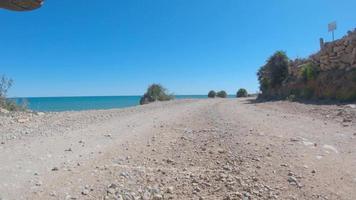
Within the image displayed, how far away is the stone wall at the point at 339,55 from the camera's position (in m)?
14.3

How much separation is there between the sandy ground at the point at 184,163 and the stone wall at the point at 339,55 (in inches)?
335

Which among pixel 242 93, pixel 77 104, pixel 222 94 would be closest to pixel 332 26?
pixel 242 93

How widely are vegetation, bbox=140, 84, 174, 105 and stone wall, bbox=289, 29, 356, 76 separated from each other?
17864 mm

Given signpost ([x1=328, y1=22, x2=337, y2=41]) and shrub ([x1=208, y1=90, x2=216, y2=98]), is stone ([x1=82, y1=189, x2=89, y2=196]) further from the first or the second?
shrub ([x1=208, y1=90, x2=216, y2=98])

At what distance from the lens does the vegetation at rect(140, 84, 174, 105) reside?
31.9 meters

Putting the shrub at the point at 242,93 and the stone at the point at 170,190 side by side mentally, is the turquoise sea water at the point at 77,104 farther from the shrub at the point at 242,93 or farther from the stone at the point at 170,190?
the stone at the point at 170,190

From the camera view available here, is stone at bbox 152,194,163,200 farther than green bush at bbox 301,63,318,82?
No

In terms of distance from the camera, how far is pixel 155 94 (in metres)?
32.3

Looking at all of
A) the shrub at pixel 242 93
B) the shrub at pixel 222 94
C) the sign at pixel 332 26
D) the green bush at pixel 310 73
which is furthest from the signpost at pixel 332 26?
the shrub at pixel 222 94

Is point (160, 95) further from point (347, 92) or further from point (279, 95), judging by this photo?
point (347, 92)

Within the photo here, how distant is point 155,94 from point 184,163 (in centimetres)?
2781

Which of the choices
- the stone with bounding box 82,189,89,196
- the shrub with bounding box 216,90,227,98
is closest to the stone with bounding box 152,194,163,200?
the stone with bounding box 82,189,89,196

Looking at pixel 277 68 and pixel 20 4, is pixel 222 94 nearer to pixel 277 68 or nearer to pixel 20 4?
pixel 277 68

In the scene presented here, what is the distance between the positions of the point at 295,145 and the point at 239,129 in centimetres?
192
